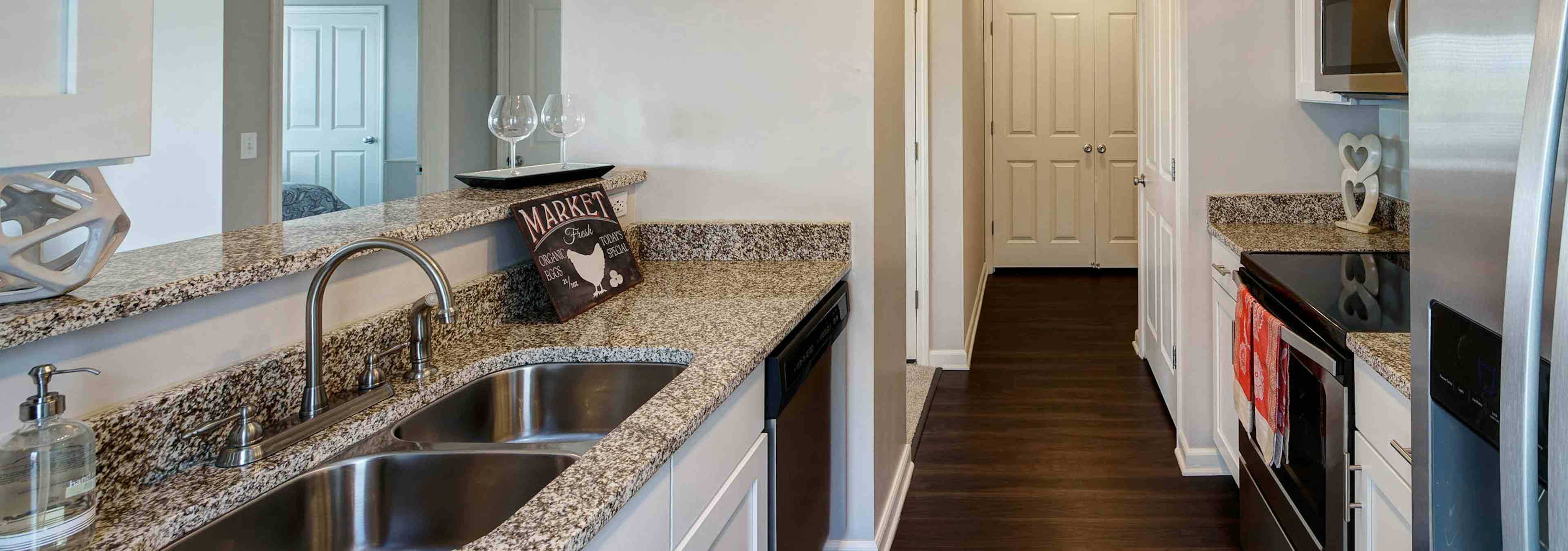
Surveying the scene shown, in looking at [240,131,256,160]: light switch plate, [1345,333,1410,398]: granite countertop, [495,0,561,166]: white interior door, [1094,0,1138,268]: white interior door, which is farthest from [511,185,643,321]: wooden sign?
[1094,0,1138,268]: white interior door

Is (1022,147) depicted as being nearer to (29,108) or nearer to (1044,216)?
(1044,216)

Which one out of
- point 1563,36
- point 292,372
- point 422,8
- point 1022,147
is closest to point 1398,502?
point 1563,36

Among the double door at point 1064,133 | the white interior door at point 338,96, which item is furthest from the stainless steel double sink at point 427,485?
the double door at point 1064,133

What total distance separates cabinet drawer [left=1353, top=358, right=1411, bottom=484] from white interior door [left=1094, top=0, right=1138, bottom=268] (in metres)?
6.07

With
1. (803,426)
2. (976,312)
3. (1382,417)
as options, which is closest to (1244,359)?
(1382,417)

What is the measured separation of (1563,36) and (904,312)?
2.69 metres

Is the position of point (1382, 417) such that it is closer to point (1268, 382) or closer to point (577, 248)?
point (1268, 382)

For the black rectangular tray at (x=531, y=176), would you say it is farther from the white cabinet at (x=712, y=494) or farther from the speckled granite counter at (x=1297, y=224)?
the speckled granite counter at (x=1297, y=224)

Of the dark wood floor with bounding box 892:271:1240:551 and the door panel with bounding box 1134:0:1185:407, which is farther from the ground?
the door panel with bounding box 1134:0:1185:407

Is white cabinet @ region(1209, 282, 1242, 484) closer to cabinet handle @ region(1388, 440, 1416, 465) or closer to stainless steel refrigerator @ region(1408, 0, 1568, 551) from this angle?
cabinet handle @ region(1388, 440, 1416, 465)

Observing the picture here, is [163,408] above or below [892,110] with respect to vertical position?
below

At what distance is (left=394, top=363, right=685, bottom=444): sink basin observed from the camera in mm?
1686

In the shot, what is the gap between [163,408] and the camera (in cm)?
113

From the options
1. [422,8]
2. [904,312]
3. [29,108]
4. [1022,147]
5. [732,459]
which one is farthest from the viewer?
[1022,147]
